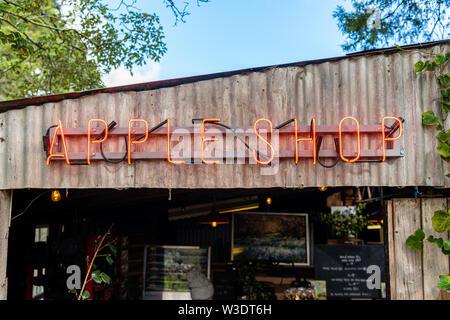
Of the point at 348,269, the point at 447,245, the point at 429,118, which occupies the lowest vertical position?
the point at 348,269

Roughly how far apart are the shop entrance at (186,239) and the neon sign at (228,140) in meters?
0.87

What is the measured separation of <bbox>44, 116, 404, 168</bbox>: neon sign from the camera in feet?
12.4

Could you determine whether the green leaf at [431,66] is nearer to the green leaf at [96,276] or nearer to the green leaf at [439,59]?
the green leaf at [439,59]

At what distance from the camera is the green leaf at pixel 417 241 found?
12.5ft

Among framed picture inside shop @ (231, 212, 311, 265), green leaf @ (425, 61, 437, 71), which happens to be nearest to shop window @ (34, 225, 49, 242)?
framed picture inside shop @ (231, 212, 311, 265)

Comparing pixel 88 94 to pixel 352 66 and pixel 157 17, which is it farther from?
pixel 157 17

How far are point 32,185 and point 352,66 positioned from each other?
3.35m

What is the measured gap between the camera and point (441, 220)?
3740 millimetres

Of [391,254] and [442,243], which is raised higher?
[442,243]

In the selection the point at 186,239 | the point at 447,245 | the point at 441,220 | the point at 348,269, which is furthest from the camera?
the point at 186,239

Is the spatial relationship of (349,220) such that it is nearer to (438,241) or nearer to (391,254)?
(391,254)

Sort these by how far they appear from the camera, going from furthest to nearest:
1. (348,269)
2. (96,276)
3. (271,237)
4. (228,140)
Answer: (271,237) → (348,269) → (96,276) → (228,140)

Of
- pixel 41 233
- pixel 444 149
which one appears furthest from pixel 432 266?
pixel 41 233

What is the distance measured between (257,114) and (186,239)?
8225 mm
